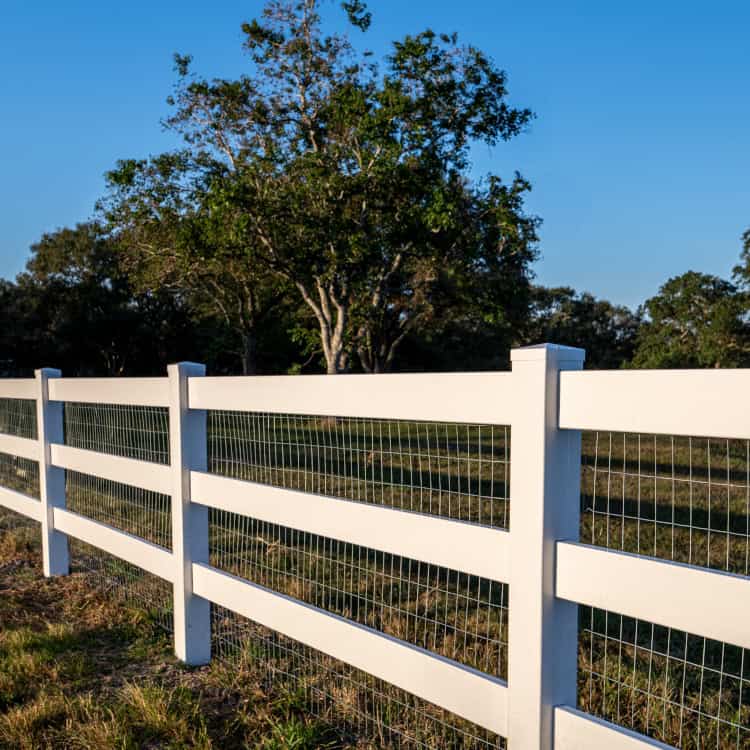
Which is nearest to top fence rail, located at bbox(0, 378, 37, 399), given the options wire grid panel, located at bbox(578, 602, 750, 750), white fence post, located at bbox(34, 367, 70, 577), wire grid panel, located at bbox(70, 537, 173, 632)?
white fence post, located at bbox(34, 367, 70, 577)

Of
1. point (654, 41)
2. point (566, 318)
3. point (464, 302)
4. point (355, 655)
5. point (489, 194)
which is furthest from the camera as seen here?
point (566, 318)

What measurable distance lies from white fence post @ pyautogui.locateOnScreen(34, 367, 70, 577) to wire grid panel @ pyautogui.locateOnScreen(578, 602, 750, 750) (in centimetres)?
429

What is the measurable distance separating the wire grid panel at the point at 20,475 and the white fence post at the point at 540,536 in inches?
293

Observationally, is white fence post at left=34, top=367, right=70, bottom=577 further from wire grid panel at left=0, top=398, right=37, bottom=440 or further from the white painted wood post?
the white painted wood post

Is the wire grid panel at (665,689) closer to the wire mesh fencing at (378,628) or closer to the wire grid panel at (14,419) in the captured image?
the wire mesh fencing at (378,628)

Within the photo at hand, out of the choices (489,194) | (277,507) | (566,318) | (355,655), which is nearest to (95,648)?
(277,507)

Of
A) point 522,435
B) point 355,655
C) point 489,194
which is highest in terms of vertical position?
point 489,194

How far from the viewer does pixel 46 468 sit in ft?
21.5

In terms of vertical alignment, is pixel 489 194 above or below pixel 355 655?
above

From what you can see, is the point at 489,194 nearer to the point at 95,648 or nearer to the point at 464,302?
the point at 464,302

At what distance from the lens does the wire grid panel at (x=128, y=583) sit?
514 cm

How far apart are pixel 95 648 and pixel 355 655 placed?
7.17ft

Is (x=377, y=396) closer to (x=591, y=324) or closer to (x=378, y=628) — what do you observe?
(x=378, y=628)

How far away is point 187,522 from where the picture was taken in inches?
175
